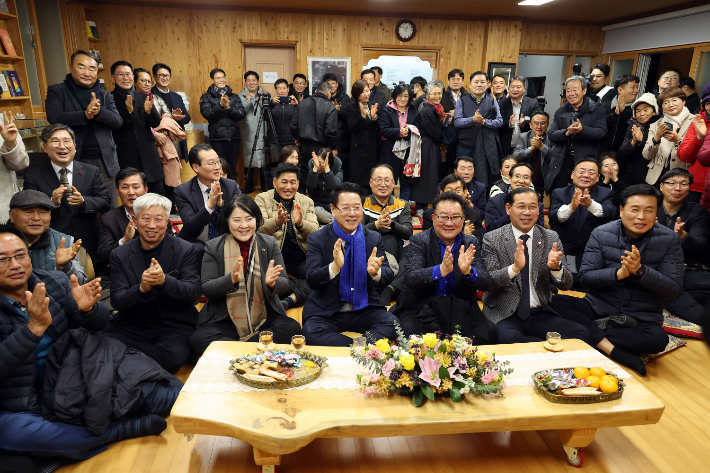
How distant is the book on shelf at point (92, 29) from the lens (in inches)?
265

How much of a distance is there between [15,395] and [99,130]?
2.60 metres

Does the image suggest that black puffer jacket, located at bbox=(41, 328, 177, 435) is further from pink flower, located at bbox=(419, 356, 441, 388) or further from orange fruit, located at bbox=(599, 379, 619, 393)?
orange fruit, located at bbox=(599, 379, 619, 393)

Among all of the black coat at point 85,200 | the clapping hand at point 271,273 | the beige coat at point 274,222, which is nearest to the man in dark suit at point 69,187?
the black coat at point 85,200

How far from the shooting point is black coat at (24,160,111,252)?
329 centimetres

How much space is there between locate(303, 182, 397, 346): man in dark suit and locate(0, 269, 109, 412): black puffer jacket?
3.71ft

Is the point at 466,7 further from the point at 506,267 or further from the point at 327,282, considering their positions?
the point at 327,282

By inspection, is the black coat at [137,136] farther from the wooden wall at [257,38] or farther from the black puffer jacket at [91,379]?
the wooden wall at [257,38]

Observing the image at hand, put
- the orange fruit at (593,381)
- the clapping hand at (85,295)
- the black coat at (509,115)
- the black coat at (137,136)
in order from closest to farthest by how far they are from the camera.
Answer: the orange fruit at (593,381), the clapping hand at (85,295), the black coat at (137,136), the black coat at (509,115)

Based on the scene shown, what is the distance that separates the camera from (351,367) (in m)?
2.21

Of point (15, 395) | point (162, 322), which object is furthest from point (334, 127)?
point (15, 395)

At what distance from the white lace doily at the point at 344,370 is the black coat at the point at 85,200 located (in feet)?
5.96

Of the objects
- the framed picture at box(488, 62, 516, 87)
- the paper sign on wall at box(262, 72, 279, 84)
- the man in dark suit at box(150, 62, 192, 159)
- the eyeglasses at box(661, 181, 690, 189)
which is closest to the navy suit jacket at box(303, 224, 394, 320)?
the eyeglasses at box(661, 181, 690, 189)

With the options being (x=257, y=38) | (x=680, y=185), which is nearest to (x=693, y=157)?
(x=680, y=185)

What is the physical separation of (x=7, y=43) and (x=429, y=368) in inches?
198
